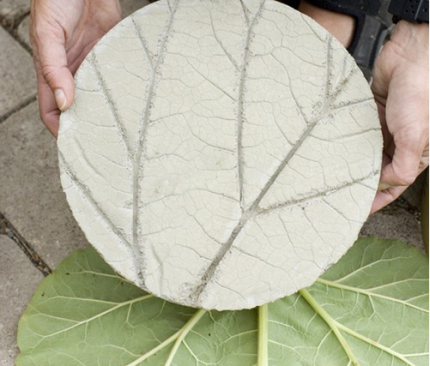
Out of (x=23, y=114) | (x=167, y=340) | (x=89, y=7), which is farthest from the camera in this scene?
(x=23, y=114)

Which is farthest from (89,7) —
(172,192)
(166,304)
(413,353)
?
(413,353)

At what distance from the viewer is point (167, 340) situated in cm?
156

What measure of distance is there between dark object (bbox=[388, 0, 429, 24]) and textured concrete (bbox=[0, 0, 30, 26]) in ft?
4.36

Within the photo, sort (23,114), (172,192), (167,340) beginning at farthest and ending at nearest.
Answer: (23,114), (167,340), (172,192)

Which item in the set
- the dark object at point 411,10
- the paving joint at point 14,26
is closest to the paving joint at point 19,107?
the paving joint at point 14,26

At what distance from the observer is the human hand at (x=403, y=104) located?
4.63 feet

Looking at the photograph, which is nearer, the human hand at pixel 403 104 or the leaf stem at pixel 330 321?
the human hand at pixel 403 104

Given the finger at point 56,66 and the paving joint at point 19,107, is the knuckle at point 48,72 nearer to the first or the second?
the finger at point 56,66

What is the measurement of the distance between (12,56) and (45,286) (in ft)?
2.90

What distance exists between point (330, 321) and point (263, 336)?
0.20 m

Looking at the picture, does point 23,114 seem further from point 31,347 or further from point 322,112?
point 322,112

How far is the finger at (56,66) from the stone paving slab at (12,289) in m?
0.55

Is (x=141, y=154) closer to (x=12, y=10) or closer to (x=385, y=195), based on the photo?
(x=385, y=195)

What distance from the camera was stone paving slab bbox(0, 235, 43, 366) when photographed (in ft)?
5.65
